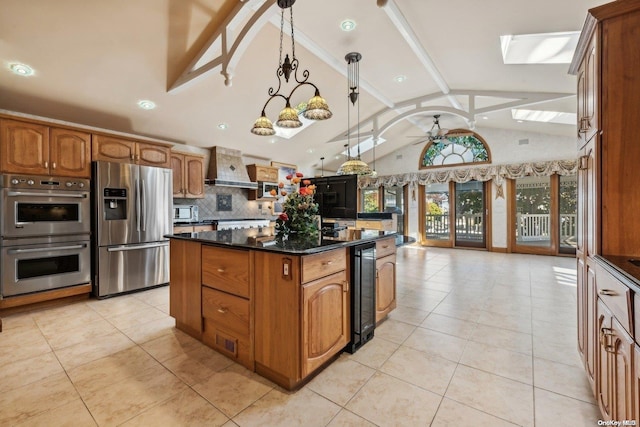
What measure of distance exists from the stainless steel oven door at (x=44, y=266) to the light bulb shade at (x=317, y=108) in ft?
10.7

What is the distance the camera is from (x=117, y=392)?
5.58ft

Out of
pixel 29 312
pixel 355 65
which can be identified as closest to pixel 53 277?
pixel 29 312

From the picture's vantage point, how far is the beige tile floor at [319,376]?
1.50 meters

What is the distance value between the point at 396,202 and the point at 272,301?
7696 mm

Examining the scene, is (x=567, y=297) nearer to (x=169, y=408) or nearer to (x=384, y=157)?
(x=169, y=408)

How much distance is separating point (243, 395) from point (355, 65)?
4436mm

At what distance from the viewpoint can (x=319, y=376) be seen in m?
1.86

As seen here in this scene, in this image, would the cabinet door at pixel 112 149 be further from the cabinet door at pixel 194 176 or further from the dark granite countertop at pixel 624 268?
the dark granite countertop at pixel 624 268

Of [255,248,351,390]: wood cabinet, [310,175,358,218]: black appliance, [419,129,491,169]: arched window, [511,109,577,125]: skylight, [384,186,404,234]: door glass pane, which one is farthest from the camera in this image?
[384,186,404,234]: door glass pane

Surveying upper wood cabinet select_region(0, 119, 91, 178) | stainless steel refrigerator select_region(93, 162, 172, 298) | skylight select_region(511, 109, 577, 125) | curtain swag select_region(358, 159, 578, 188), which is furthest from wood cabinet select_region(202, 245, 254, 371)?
curtain swag select_region(358, 159, 578, 188)

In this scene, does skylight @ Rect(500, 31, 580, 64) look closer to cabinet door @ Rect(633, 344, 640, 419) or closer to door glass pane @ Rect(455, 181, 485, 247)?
cabinet door @ Rect(633, 344, 640, 419)

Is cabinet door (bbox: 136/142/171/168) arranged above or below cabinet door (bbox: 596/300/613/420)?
above

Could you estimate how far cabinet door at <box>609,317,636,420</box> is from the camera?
37.3 inches

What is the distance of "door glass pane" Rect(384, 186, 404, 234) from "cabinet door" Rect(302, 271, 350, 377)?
6.91 m
